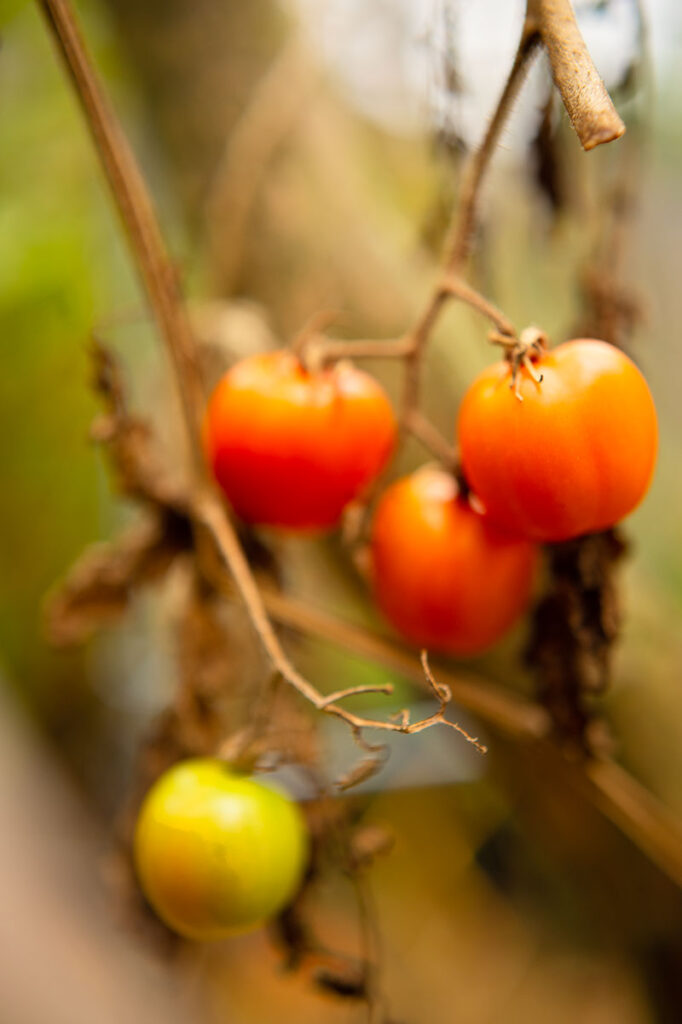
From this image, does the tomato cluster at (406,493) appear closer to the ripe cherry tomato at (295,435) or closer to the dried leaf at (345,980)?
the ripe cherry tomato at (295,435)

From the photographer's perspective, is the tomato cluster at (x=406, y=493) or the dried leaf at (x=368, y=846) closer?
the tomato cluster at (x=406, y=493)

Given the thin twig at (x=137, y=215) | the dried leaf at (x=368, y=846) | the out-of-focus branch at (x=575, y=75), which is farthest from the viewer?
the dried leaf at (x=368, y=846)

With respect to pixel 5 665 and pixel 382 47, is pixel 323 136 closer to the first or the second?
pixel 382 47

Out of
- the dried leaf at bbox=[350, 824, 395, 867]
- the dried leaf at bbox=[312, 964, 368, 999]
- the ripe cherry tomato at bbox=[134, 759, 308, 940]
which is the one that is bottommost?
the dried leaf at bbox=[312, 964, 368, 999]

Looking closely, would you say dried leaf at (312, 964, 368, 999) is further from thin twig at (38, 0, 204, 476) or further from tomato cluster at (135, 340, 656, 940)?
thin twig at (38, 0, 204, 476)

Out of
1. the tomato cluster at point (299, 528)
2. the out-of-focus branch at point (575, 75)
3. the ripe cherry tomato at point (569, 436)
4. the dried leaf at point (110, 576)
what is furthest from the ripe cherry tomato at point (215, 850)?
the out-of-focus branch at point (575, 75)

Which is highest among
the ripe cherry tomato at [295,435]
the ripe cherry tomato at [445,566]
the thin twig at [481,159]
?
the thin twig at [481,159]

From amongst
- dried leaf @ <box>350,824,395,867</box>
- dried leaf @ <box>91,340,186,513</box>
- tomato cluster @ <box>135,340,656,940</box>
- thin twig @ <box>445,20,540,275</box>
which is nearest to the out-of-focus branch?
thin twig @ <box>445,20,540,275</box>

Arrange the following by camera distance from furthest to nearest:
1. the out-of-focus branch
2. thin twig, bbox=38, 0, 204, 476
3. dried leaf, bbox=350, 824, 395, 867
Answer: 1. dried leaf, bbox=350, 824, 395, 867
2. thin twig, bbox=38, 0, 204, 476
3. the out-of-focus branch
